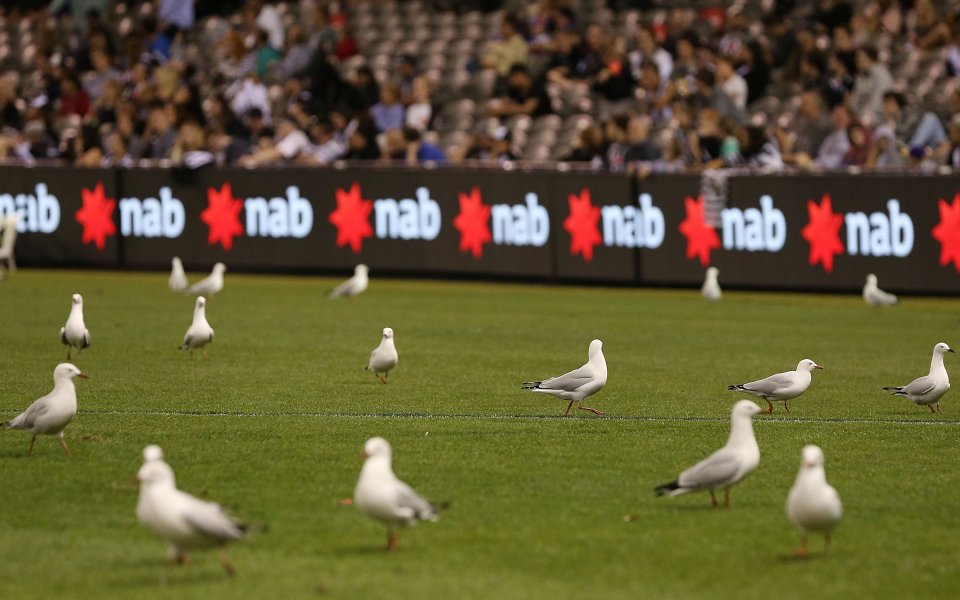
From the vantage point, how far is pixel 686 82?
87.6 ft

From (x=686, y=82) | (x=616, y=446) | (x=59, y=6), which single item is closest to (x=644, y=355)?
(x=616, y=446)

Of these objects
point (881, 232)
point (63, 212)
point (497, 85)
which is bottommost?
point (881, 232)

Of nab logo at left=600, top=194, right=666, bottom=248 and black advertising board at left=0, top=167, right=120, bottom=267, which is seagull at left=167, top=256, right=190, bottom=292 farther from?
nab logo at left=600, top=194, right=666, bottom=248

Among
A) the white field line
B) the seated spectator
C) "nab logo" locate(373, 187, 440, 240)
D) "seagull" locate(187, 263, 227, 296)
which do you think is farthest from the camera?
the seated spectator

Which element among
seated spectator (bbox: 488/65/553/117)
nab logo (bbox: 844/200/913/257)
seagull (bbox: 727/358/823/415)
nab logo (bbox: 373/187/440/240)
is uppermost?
seated spectator (bbox: 488/65/553/117)

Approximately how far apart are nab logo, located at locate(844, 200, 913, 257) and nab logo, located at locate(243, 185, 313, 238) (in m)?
8.97

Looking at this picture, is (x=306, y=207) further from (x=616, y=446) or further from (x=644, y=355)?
(x=616, y=446)

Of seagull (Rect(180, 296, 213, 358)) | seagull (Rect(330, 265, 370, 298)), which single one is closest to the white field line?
seagull (Rect(180, 296, 213, 358))

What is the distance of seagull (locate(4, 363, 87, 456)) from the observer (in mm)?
10430

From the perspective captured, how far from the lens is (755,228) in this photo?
2336 centimetres

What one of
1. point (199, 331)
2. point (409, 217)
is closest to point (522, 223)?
point (409, 217)

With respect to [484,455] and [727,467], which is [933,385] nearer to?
[484,455]

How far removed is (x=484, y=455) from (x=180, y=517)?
13.5 ft

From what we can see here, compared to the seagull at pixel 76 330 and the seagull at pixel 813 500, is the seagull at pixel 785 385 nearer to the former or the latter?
the seagull at pixel 813 500
